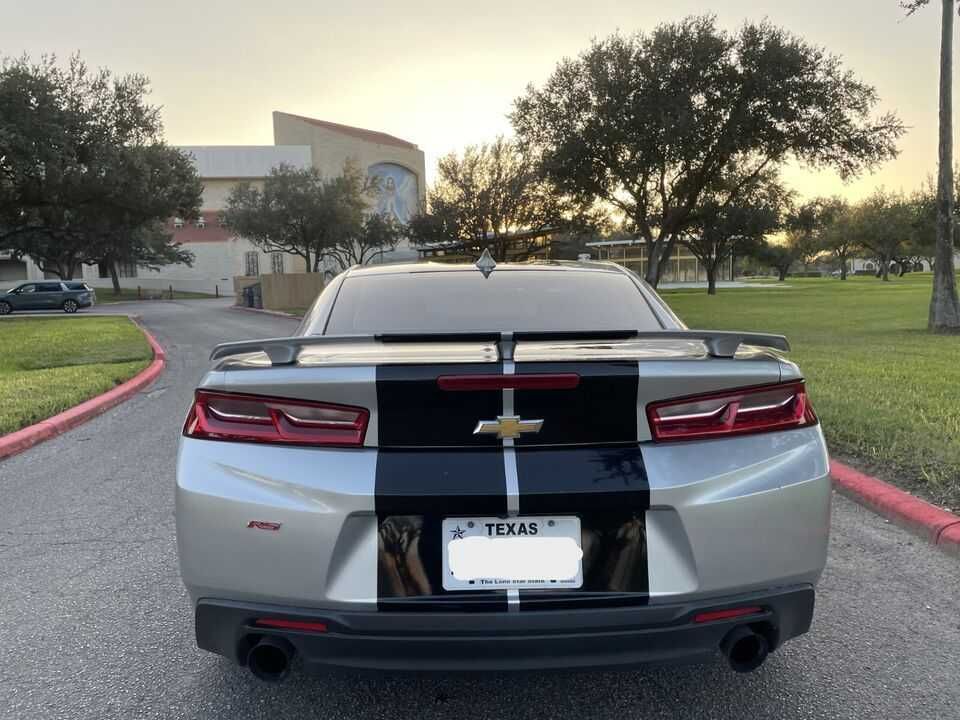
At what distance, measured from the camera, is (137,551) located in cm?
382

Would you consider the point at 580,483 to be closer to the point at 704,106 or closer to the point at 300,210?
the point at 704,106

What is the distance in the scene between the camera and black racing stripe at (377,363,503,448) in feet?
6.70

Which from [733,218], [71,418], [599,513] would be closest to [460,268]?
[599,513]

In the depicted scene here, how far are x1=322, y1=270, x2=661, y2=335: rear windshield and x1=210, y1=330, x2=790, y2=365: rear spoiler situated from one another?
0.64 metres

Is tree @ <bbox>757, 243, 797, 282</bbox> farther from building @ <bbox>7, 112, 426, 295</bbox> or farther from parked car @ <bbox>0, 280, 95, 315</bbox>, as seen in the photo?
parked car @ <bbox>0, 280, 95, 315</bbox>

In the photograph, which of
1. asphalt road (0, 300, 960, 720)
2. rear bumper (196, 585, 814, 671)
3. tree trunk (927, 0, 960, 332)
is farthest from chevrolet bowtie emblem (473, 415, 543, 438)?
tree trunk (927, 0, 960, 332)

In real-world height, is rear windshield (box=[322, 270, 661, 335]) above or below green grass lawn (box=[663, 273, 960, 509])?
above

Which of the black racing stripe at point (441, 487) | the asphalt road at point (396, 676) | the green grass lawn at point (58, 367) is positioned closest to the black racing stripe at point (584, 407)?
the black racing stripe at point (441, 487)

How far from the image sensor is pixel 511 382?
2.04 meters

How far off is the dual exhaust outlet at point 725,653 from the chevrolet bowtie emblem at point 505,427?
811mm

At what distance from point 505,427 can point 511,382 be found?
5.1 inches

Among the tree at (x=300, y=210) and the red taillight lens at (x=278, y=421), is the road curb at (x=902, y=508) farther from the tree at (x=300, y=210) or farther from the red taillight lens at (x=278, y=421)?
the tree at (x=300, y=210)

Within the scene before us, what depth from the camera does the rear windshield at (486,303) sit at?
3.21 meters

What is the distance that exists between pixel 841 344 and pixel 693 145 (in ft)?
29.3
